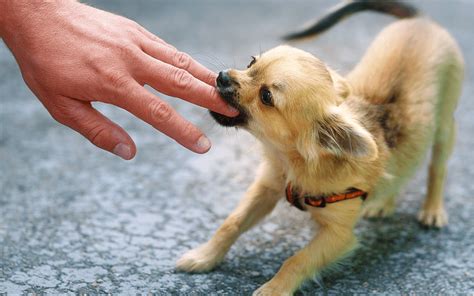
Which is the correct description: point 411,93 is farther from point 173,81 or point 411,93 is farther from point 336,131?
point 173,81

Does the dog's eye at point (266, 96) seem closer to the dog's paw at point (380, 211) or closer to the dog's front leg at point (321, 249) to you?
the dog's front leg at point (321, 249)

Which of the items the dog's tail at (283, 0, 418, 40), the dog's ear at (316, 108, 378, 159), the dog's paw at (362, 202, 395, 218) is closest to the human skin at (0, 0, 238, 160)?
the dog's ear at (316, 108, 378, 159)

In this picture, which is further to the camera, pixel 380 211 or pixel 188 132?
pixel 380 211

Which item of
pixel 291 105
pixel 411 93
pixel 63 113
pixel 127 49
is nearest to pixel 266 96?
pixel 291 105

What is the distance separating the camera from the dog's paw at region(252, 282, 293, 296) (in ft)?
8.39

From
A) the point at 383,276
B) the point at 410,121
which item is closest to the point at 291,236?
the point at 383,276

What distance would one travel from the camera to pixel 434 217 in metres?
3.37

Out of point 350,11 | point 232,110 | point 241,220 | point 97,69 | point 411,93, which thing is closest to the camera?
point 97,69

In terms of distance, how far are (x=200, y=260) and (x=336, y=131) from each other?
87 cm

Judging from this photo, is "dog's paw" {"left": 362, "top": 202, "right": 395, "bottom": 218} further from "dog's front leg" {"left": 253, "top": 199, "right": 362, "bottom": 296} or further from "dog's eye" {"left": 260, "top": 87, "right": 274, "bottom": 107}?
"dog's eye" {"left": 260, "top": 87, "right": 274, "bottom": 107}

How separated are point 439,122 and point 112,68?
1962 millimetres

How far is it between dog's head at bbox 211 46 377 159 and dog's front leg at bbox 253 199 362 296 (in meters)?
0.30

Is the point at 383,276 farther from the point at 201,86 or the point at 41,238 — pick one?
the point at 41,238

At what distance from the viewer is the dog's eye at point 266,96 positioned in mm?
2535
